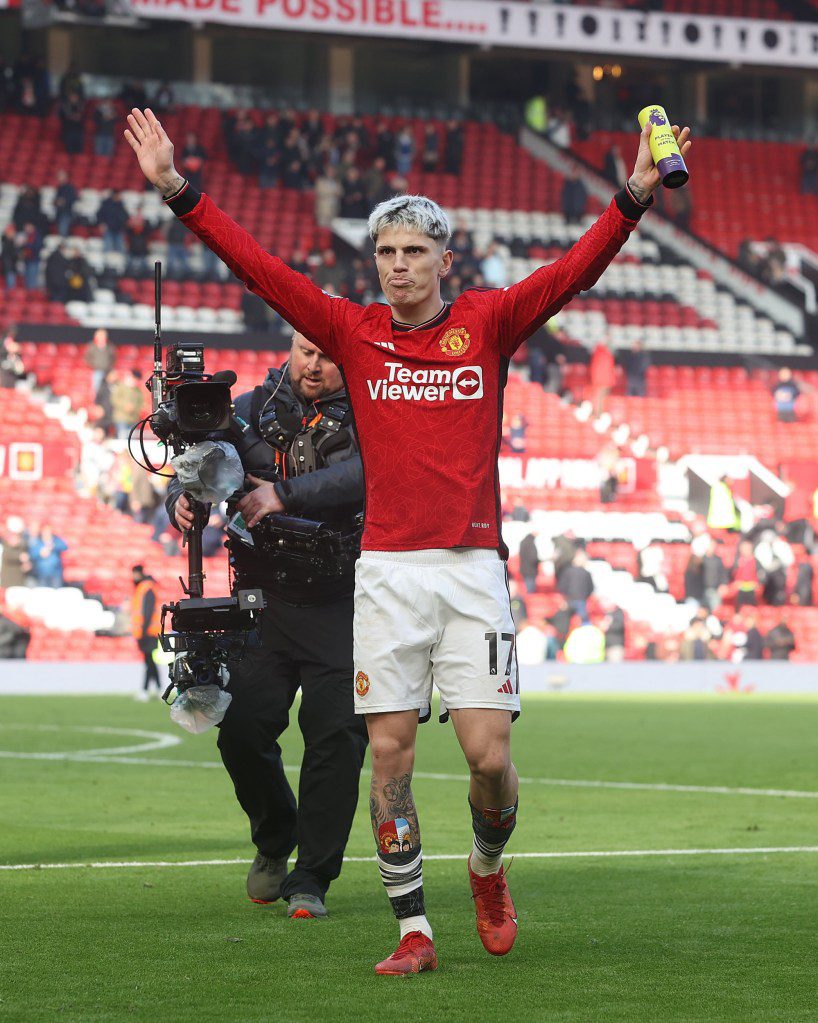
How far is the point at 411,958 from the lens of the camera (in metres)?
5.54

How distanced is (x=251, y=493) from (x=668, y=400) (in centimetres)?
2846

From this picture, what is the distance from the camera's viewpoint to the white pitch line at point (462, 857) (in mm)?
8062

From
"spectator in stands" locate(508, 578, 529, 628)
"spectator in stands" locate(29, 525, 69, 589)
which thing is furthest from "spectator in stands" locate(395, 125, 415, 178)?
"spectator in stands" locate(29, 525, 69, 589)

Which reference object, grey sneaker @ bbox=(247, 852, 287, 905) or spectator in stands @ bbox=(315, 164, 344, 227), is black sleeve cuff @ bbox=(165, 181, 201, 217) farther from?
spectator in stands @ bbox=(315, 164, 344, 227)

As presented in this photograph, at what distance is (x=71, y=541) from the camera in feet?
92.4

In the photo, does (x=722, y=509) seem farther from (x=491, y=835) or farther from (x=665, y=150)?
(x=665, y=150)

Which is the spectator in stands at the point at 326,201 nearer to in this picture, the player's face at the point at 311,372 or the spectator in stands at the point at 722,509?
the spectator in stands at the point at 722,509

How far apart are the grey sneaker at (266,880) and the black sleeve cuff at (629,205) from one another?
2.83m

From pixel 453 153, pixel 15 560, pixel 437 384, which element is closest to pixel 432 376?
pixel 437 384

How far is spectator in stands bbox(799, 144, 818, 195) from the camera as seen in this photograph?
4194 cm

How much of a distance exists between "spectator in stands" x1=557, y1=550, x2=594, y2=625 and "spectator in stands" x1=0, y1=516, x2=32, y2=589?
7.74 meters

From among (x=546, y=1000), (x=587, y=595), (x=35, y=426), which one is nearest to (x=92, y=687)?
(x=35, y=426)

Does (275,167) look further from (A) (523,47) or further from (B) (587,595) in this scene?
(B) (587,595)

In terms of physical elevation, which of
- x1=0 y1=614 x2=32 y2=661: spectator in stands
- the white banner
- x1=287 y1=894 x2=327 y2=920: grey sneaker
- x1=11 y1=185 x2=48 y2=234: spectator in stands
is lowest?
x1=0 y1=614 x2=32 y2=661: spectator in stands
